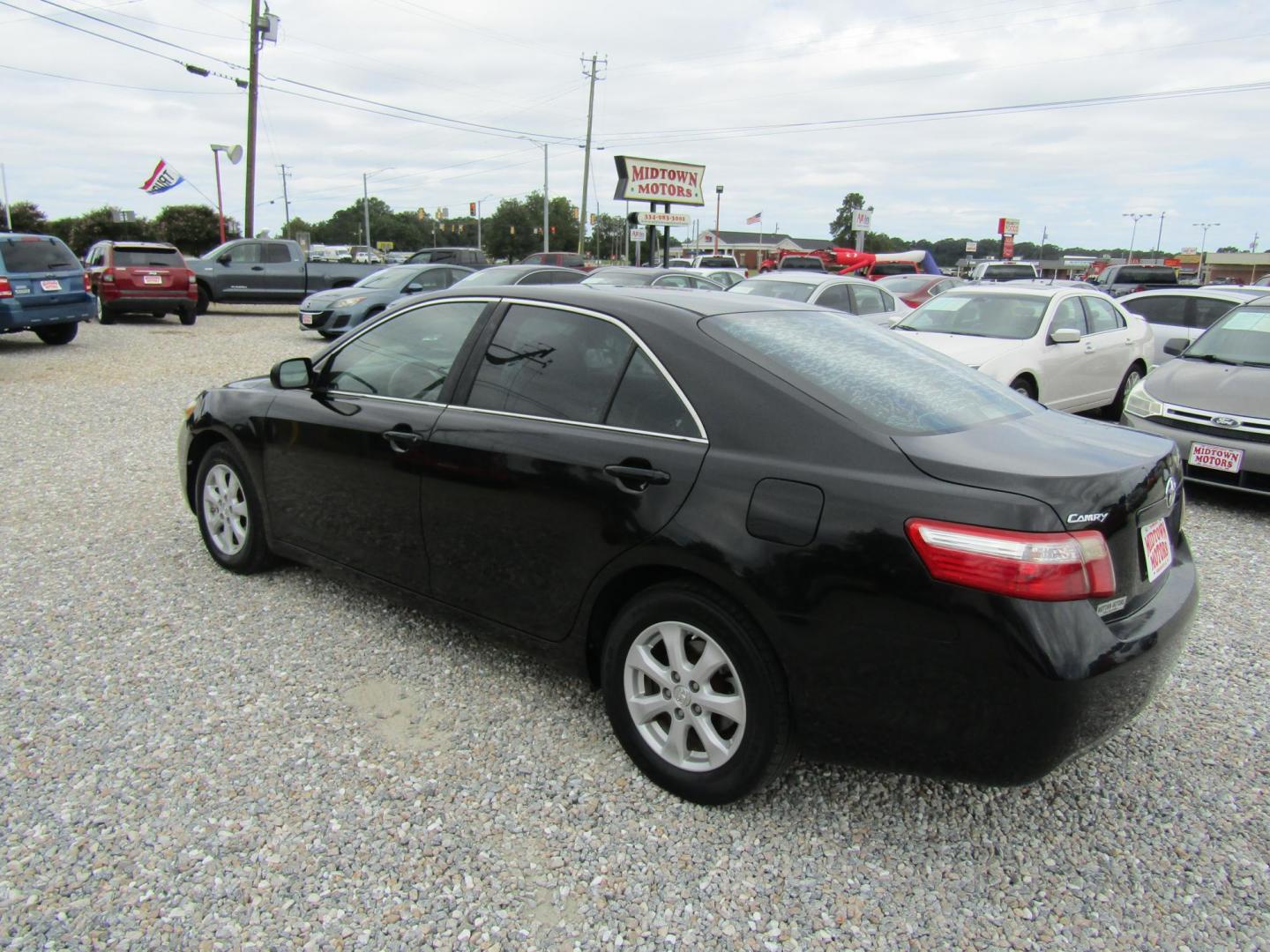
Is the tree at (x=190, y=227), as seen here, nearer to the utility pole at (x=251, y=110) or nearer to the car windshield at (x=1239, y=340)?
the utility pole at (x=251, y=110)

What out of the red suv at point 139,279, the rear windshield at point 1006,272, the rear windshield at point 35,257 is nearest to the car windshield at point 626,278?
the rear windshield at point 35,257

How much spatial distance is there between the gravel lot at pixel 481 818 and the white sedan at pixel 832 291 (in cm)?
773

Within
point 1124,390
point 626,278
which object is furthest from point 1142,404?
point 626,278

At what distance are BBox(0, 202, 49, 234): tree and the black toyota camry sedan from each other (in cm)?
6904

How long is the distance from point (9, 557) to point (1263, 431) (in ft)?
25.2

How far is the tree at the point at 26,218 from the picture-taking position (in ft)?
193

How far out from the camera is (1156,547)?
2.59 metres

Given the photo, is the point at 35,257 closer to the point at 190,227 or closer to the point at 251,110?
the point at 251,110

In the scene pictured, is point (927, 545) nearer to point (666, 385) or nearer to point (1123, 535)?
point (1123, 535)

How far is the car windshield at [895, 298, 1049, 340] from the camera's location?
8.71 m

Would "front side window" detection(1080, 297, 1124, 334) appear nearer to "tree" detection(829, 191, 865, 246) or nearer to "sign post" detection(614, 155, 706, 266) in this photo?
"sign post" detection(614, 155, 706, 266)

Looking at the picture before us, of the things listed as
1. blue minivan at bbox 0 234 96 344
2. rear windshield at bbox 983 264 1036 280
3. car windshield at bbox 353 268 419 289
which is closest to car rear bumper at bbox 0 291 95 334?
blue minivan at bbox 0 234 96 344

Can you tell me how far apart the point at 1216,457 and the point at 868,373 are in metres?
4.47

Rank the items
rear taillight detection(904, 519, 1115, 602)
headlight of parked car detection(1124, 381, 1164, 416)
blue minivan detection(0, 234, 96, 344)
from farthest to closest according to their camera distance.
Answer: blue minivan detection(0, 234, 96, 344) < headlight of parked car detection(1124, 381, 1164, 416) < rear taillight detection(904, 519, 1115, 602)
